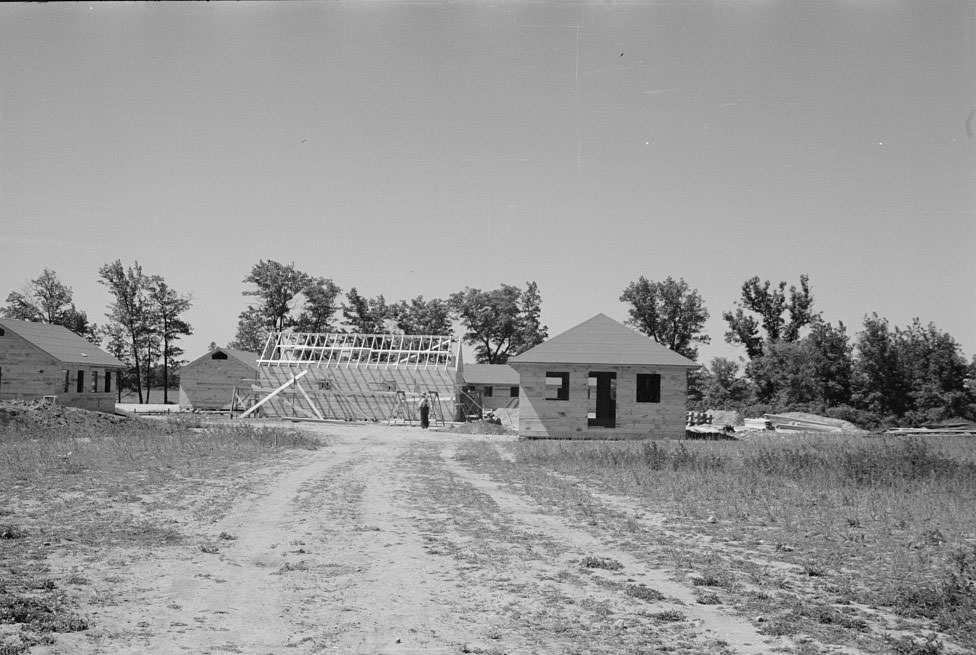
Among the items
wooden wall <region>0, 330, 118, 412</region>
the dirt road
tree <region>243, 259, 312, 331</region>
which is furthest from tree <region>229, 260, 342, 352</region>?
the dirt road

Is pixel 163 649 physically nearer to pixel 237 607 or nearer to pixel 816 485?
pixel 237 607

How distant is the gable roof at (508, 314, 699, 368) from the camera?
3141 centimetres

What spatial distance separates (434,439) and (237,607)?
2432 centimetres

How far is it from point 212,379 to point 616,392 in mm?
33981

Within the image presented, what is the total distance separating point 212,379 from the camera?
180ft

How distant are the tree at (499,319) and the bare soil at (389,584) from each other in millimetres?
64362

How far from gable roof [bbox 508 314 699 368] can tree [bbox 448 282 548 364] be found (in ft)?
143

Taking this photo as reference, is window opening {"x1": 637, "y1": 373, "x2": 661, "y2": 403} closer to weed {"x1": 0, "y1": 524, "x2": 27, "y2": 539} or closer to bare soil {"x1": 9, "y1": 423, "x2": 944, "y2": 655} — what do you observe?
bare soil {"x1": 9, "y1": 423, "x2": 944, "y2": 655}

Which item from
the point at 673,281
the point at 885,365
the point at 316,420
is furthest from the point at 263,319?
the point at 885,365

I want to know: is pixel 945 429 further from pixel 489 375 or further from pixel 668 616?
pixel 668 616

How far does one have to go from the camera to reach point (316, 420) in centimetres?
4378

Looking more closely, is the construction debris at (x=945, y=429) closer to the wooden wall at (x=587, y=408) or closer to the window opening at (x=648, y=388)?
the wooden wall at (x=587, y=408)

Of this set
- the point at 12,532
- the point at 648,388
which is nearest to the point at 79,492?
the point at 12,532

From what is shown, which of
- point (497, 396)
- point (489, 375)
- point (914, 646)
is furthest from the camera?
point (489, 375)
